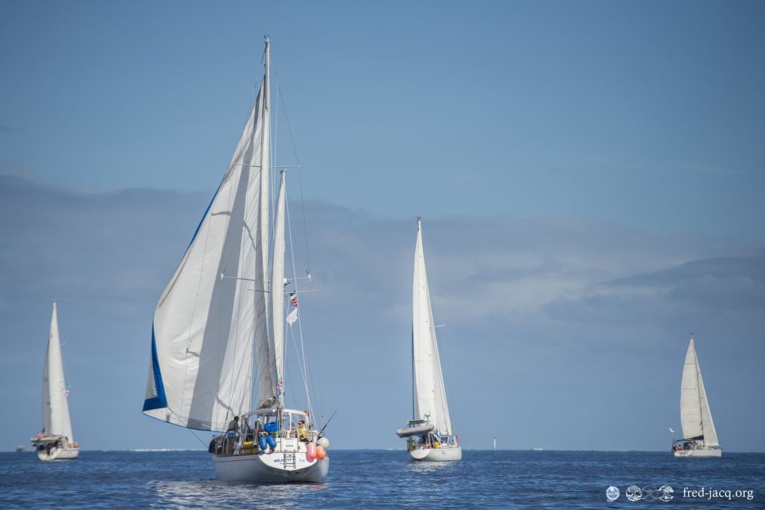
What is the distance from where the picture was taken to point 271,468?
44188 millimetres

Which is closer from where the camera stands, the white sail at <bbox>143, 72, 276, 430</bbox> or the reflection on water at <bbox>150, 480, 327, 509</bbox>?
the reflection on water at <bbox>150, 480, 327, 509</bbox>

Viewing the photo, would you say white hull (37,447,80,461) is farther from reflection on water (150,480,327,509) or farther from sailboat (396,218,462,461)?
reflection on water (150,480,327,509)

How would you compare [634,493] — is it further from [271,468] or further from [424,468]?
[424,468]

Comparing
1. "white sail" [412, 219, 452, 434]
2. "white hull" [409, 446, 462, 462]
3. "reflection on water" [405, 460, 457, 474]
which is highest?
"white sail" [412, 219, 452, 434]

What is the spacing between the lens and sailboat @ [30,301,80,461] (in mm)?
101750

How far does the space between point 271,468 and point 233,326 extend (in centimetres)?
860

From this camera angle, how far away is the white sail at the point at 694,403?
119m

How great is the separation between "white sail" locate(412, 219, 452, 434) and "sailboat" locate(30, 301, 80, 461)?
38.4 m

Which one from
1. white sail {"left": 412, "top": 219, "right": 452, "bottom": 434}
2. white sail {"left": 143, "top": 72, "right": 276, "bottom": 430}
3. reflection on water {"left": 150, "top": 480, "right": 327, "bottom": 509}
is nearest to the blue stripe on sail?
white sail {"left": 143, "top": 72, "right": 276, "bottom": 430}

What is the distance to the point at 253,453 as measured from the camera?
147 feet

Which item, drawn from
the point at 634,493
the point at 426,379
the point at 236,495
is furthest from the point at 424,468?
the point at 236,495

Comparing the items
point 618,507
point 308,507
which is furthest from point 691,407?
point 308,507

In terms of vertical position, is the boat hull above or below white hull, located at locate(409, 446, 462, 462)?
below

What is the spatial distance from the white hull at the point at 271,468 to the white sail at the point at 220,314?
3645 millimetres
